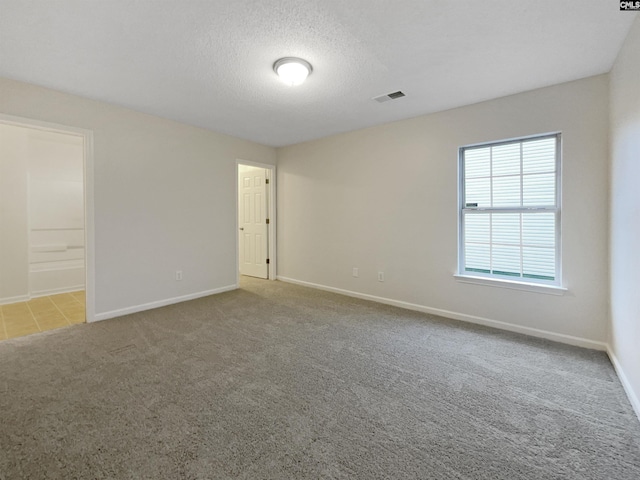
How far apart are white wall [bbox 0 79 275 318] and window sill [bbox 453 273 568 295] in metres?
3.42

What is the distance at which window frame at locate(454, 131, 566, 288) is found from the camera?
2.78m

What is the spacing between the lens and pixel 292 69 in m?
2.38

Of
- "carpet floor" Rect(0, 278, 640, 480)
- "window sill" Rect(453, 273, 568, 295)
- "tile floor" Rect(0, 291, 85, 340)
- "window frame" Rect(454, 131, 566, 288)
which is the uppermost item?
"window frame" Rect(454, 131, 566, 288)

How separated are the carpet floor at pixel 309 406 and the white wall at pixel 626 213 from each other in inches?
11.3

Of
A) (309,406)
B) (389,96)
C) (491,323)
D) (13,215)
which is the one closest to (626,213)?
(491,323)

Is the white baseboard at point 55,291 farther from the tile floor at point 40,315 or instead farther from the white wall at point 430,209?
the white wall at point 430,209

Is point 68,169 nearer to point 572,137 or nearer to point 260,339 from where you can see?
point 260,339

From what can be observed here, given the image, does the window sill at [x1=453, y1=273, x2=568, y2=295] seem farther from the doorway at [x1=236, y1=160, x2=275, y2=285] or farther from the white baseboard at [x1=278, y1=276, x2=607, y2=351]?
the doorway at [x1=236, y1=160, x2=275, y2=285]

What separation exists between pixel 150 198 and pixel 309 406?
324 cm

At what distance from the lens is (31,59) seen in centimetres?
235

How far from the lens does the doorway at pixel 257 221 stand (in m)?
5.39

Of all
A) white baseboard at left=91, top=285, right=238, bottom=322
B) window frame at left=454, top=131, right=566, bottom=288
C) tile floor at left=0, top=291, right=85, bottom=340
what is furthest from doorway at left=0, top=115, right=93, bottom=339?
window frame at left=454, top=131, right=566, bottom=288

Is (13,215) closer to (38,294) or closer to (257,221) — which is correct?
(38,294)

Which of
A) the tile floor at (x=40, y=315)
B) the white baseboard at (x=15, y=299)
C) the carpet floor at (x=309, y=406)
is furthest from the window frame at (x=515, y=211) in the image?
the white baseboard at (x=15, y=299)
